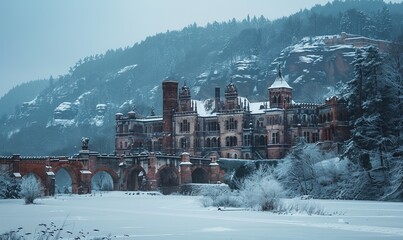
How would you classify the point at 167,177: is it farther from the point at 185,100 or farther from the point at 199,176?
the point at 185,100

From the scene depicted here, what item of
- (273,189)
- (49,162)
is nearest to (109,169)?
(49,162)

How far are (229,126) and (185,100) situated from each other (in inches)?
349

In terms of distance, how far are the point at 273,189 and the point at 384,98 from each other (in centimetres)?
2470

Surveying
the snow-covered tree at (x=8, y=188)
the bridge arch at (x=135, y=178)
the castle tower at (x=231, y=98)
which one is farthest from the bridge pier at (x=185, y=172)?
the snow-covered tree at (x=8, y=188)

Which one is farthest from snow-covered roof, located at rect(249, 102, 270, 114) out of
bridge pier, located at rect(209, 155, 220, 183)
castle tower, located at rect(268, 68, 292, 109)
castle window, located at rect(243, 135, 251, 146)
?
bridge pier, located at rect(209, 155, 220, 183)

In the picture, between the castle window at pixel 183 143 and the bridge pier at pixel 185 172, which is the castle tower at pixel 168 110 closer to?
the castle window at pixel 183 143

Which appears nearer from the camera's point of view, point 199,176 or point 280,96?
point 199,176

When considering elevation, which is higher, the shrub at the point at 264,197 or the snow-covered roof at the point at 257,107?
the snow-covered roof at the point at 257,107

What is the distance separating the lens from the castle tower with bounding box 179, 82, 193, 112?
343 ft

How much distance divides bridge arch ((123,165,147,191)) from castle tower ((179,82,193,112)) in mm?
16825

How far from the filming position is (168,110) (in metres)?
106

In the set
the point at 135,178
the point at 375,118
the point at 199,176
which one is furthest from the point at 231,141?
the point at 375,118

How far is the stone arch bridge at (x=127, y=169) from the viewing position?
77812mm

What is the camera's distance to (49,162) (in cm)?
7906
